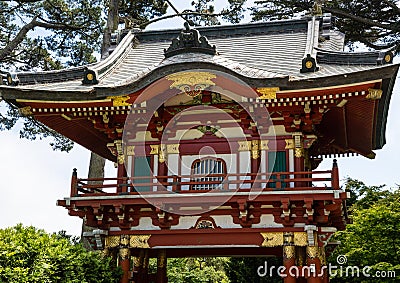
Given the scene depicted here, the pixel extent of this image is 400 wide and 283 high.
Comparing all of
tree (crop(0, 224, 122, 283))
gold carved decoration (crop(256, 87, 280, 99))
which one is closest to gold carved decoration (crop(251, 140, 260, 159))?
gold carved decoration (crop(256, 87, 280, 99))

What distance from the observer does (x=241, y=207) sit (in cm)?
1153

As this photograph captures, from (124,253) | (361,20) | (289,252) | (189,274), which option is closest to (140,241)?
(124,253)

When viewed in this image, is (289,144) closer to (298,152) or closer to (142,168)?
(298,152)

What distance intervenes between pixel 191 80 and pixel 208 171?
227 cm

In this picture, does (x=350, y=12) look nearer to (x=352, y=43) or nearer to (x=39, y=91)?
(x=352, y=43)

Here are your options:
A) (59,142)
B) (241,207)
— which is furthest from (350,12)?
(241,207)

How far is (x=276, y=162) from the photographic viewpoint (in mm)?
12602

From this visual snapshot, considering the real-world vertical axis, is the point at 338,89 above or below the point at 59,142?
below

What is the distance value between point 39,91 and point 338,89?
6.53 metres

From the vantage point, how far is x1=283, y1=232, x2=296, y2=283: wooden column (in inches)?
460

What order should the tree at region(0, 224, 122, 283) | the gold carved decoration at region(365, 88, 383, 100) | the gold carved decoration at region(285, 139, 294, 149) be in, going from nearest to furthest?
the tree at region(0, 224, 122, 283) → the gold carved decoration at region(365, 88, 383, 100) → the gold carved decoration at region(285, 139, 294, 149)

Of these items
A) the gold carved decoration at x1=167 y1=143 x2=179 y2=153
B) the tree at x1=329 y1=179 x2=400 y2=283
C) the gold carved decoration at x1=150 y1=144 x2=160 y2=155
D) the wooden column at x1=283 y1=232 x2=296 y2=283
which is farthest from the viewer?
the tree at x1=329 y1=179 x2=400 y2=283

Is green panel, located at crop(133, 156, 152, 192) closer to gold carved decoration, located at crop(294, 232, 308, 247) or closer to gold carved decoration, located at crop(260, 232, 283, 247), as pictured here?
gold carved decoration, located at crop(260, 232, 283, 247)

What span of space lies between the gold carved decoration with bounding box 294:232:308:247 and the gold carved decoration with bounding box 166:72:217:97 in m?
3.81
